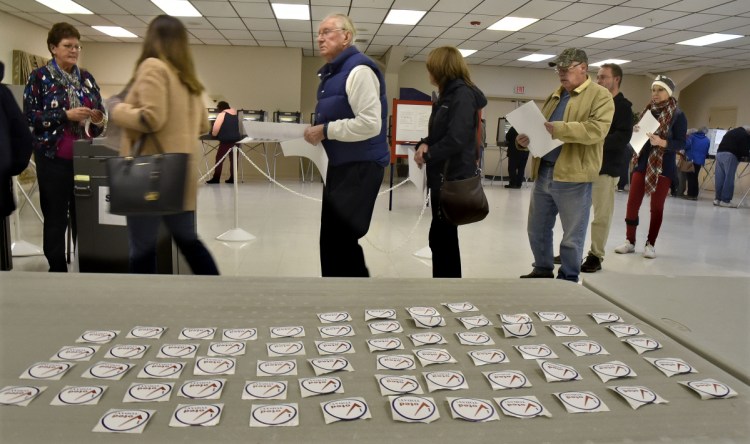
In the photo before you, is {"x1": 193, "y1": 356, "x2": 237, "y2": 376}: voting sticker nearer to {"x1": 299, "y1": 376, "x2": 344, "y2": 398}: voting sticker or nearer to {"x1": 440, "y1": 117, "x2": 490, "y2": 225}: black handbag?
{"x1": 299, "y1": 376, "x2": 344, "y2": 398}: voting sticker

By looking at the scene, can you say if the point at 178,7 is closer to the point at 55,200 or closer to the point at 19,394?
the point at 55,200

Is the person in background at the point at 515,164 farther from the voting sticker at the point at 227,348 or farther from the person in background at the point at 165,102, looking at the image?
the voting sticker at the point at 227,348

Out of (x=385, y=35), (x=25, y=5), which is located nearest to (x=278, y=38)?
(x=385, y=35)

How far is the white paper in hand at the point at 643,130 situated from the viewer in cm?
394

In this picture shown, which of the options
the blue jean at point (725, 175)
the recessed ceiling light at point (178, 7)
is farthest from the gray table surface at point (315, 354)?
the blue jean at point (725, 175)

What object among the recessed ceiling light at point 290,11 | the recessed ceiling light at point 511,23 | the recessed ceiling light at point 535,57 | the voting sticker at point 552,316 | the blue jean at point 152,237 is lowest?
the blue jean at point 152,237

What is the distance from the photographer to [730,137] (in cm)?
849

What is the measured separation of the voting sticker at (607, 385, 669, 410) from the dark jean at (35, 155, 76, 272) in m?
2.79

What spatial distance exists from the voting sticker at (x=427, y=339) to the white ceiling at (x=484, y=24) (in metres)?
A: 6.19

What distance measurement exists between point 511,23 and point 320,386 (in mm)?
8975

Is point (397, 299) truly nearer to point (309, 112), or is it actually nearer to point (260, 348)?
point (260, 348)

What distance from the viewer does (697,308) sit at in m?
0.92

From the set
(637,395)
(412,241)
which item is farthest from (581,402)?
(412,241)

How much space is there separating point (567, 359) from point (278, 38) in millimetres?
10371
